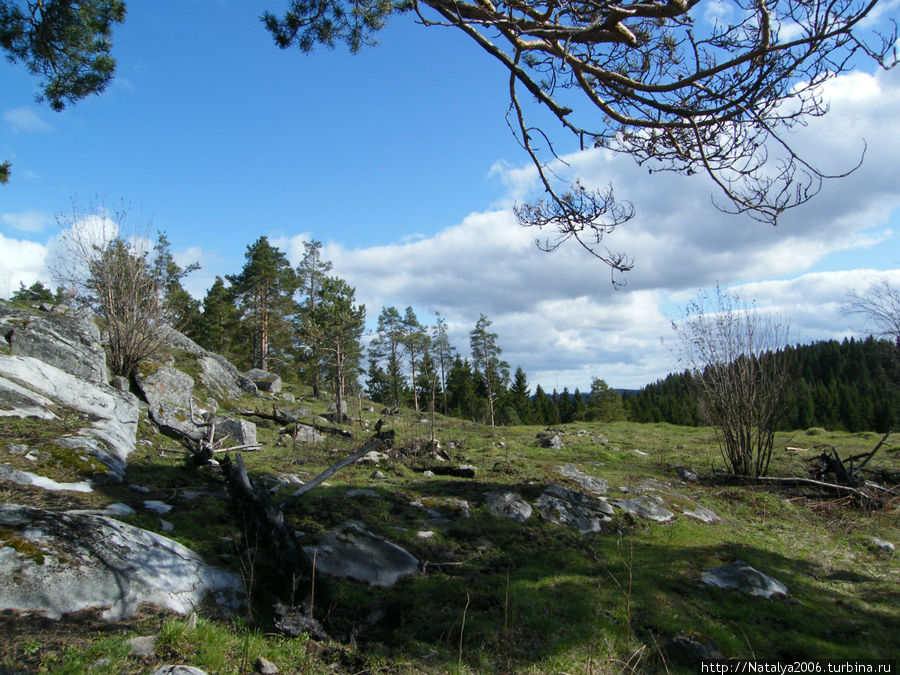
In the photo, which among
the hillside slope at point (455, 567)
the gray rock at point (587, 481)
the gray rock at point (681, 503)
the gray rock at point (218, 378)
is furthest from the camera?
the gray rock at point (218, 378)

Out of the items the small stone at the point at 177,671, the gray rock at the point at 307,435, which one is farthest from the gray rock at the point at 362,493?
the gray rock at the point at 307,435

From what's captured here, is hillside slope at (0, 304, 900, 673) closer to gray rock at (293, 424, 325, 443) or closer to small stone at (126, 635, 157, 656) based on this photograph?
small stone at (126, 635, 157, 656)

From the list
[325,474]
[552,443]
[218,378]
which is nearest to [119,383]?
[218,378]

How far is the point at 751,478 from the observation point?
37.2 ft

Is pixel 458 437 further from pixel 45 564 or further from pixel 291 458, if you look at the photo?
pixel 45 564

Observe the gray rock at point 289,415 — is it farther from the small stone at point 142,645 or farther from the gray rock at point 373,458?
the small stone at point 142,645

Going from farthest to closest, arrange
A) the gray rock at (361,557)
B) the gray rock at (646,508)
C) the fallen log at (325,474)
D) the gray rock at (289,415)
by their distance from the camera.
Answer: the gray rock at (289,415), the gray rock at (646,508), the fallen log at (325,474), the gray rock at (361,557)

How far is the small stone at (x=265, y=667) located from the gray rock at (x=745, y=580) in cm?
485

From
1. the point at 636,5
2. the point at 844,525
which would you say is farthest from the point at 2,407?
the point at 844,525

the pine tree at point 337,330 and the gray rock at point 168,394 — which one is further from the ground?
the pine tree at point 337,330

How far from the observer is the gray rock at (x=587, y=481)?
937 centimetres

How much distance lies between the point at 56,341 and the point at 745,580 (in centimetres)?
1199

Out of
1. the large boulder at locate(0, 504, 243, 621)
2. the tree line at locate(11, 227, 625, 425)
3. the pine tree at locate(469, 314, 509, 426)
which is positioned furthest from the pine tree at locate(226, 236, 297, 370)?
the large boulder at locate(0, 504, 243, 621)

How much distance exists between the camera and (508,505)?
7477 millimetres
